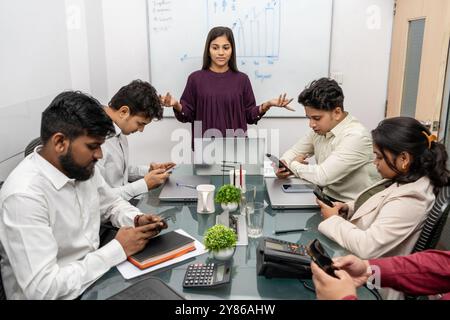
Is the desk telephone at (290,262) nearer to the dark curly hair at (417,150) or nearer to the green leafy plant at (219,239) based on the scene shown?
the green leafy plant at (219,239)

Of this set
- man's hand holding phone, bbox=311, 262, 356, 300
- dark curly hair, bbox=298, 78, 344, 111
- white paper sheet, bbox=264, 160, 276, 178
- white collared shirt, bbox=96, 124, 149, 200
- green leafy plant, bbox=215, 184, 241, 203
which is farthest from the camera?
white paper sheet, bbox=264, 160, 276, 178

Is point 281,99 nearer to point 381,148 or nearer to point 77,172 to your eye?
point 381,148

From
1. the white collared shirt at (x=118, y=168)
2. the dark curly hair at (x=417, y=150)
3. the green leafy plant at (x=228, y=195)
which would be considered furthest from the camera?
the white collared shirt at (x=118, y=168)

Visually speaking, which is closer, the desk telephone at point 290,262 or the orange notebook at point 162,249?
the desk telephone at point 290,262

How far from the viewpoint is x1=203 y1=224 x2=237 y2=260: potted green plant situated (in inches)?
48.2

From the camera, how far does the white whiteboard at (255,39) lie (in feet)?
10.3

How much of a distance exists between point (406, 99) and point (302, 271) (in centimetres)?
220

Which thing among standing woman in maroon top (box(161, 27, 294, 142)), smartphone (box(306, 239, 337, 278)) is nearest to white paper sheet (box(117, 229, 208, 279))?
smartphone (box(306, 239, 337, 278))

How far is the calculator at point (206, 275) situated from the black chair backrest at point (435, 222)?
69 centimetres

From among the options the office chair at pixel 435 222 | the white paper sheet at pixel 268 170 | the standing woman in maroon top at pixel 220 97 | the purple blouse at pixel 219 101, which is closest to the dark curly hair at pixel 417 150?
the office chair at pixel 435 222

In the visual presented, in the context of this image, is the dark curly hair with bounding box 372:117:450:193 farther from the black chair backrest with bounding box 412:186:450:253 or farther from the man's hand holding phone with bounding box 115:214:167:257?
the man's hand holding phone with bounding box 115:214:167:257

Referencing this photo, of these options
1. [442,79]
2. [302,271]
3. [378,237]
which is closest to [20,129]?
[302,271]

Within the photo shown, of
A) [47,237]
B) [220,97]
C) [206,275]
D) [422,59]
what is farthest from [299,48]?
[47,237]
